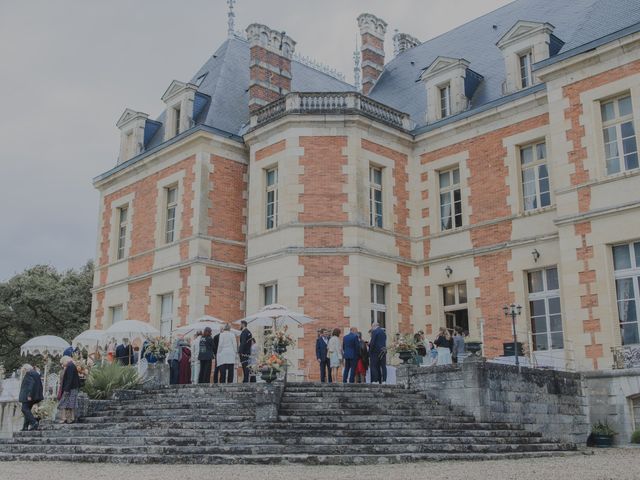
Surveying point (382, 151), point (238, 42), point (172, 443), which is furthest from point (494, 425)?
point (238, 42)

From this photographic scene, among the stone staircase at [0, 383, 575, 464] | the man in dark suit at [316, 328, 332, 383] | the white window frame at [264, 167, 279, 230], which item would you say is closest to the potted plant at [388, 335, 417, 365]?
the stone staircase at [0, 383, 575, 464]

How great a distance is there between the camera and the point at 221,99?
2230cm

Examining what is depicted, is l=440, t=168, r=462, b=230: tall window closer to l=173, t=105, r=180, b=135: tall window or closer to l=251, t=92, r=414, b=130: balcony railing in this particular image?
l=251, t=92, r=414, b=130: balcony railing

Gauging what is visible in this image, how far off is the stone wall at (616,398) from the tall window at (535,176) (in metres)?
4.92

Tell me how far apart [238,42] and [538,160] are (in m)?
12.5

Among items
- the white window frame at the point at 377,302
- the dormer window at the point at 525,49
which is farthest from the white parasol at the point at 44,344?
the dormer window at the point at 525,49

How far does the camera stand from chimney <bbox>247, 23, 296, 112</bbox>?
2122cm

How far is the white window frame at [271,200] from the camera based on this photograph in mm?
19344

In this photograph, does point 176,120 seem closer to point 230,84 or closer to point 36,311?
point 230,84

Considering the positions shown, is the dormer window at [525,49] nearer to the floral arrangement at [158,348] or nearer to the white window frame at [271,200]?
the white window frame at [271,200]

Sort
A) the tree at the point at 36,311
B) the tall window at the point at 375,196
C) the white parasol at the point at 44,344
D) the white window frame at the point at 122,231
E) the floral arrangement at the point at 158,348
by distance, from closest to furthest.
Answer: the floral arrangement at the point at 158,348 → the tall window at the point at 375,196 → the white parasol at the point at 44,344 → the white window frame at the point at 122,231 → the tree at the point at 36,311

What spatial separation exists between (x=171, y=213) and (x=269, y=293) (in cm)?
466

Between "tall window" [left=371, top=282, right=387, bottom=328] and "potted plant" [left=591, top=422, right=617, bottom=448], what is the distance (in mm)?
6111

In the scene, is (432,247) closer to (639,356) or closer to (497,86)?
(497,86)
